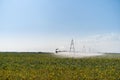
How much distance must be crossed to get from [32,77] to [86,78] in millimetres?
4229

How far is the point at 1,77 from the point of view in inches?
974

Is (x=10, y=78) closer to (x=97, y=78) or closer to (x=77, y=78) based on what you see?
(x=77, y=78)

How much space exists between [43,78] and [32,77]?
3.27ft

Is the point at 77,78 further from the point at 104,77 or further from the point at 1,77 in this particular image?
the point at 1,77

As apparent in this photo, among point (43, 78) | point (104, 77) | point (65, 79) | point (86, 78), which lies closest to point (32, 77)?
point (43, 78)

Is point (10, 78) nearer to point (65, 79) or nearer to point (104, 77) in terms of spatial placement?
point (65, 79)

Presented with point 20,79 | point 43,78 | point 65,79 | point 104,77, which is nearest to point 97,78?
point 104,77

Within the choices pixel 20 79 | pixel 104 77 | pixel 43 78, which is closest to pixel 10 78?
pixel 20 79

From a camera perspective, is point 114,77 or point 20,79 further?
point 114,77

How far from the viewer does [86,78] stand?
2481 centimetres

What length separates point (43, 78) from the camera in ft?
80.2

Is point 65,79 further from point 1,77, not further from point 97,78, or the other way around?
point 1,77

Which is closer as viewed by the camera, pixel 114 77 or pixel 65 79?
pixel 65 79

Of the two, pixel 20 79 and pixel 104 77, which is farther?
pixel 104 77
